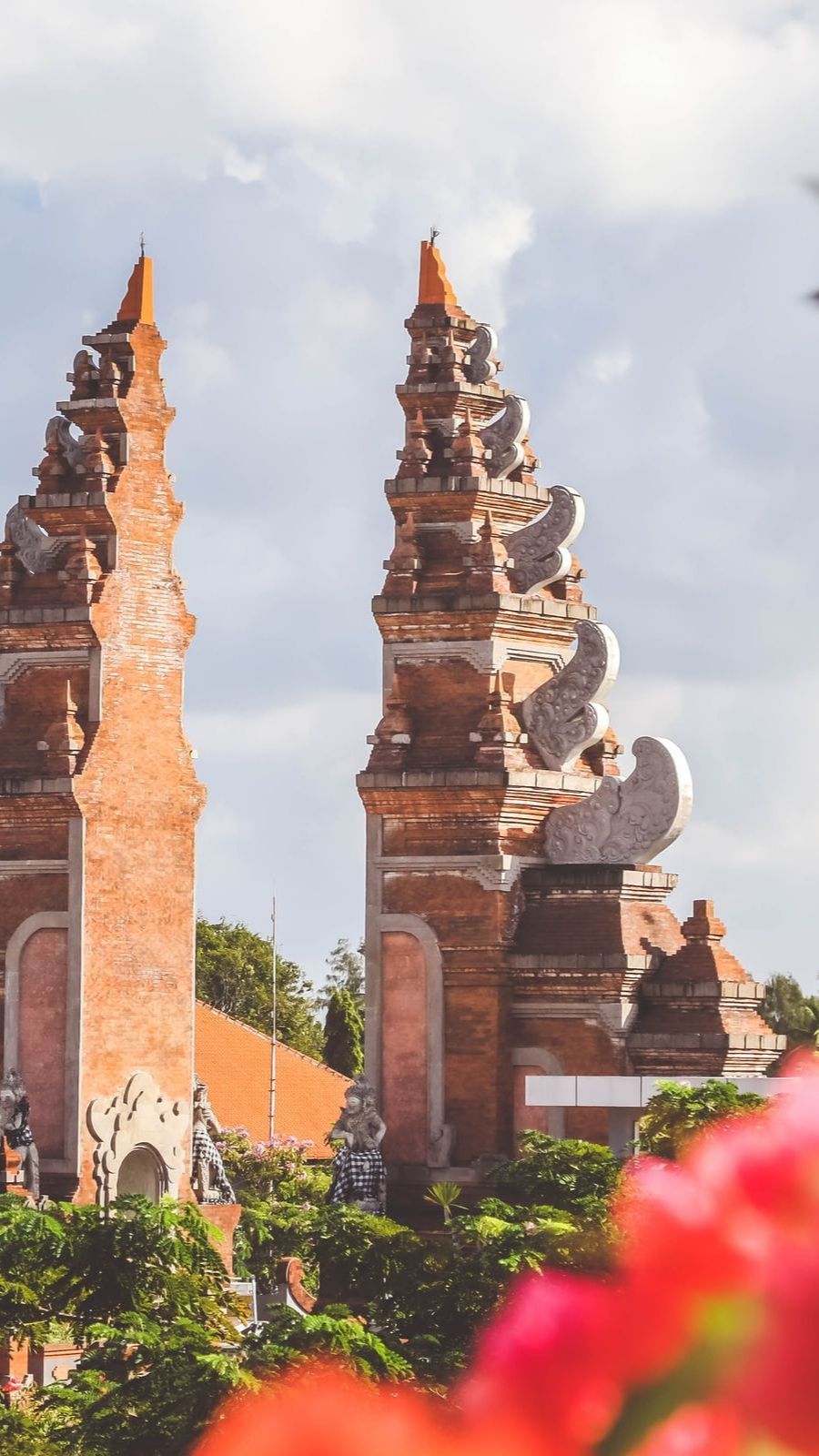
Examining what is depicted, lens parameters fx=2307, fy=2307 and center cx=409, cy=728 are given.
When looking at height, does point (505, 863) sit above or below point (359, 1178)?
above

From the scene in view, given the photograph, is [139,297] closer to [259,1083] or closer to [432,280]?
[432,280]

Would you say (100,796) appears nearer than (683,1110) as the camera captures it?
No

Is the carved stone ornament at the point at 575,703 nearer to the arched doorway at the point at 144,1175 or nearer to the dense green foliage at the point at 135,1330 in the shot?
the arched doorway at the point at 144,1175

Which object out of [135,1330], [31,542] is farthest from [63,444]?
[135,1330]

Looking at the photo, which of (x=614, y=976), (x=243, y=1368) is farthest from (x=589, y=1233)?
(x=614, y=976)

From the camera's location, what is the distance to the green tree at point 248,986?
60.8m

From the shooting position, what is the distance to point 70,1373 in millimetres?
13586

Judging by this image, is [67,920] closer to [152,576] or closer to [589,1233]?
[152,576]

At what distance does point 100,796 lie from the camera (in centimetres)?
2889

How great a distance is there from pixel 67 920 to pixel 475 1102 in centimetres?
613

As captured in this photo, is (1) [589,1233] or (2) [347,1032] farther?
(2) [347,1032]

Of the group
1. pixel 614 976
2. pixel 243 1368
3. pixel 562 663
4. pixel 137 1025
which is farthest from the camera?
pixel 137 1025

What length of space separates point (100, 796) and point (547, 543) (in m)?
Result: 6.63

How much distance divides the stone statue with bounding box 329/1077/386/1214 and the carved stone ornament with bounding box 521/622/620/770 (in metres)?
4.33
